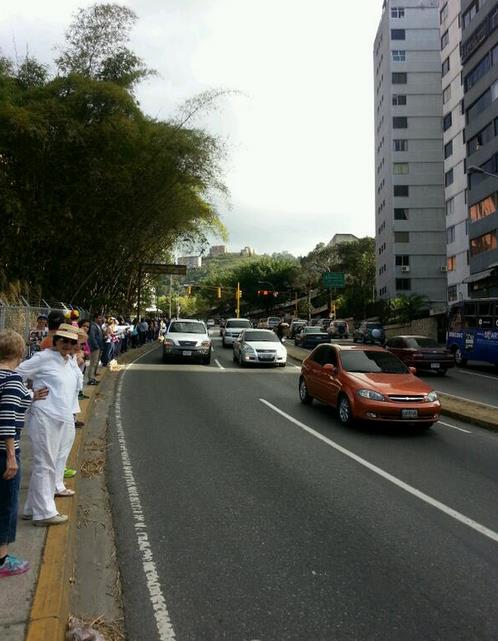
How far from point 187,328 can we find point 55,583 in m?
18.6

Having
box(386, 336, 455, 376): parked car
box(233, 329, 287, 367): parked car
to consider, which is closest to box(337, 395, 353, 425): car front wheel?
box(386, 336, 455, 376): parked car

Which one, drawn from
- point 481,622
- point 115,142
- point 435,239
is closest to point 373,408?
point 481,622

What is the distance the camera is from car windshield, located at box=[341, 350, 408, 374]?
10.4 metres

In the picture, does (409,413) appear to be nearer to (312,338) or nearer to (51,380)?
(51,380)

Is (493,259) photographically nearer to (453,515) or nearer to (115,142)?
(115,142)

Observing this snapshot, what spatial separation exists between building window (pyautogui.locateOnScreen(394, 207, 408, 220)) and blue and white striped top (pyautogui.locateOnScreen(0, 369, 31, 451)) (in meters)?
63.4

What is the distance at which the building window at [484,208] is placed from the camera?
36500 millimetres

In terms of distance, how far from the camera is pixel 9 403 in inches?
140

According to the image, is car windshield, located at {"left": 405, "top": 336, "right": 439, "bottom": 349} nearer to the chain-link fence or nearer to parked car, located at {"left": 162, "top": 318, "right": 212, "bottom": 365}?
parked car, located at {"left": 162, "top": 318, "right": 212, "bottom": 365}

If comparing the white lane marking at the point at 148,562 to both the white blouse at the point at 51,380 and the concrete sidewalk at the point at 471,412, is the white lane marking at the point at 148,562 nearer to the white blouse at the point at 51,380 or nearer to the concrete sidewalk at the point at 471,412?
the white blouse at the point at 51,380

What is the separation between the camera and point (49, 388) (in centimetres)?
463

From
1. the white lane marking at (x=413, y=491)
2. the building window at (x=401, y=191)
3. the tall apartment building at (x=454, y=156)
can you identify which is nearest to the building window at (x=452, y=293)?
the tall apartment building at (x=454, y=156)

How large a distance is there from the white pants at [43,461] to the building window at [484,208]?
122 feet

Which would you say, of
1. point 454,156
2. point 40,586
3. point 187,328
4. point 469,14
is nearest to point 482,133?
point 469,14
